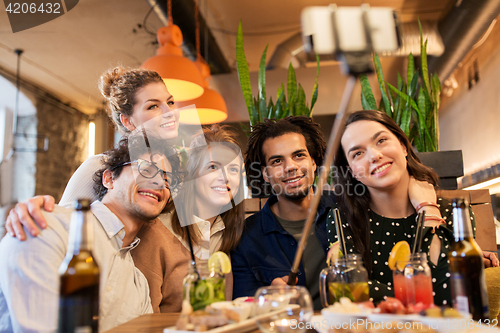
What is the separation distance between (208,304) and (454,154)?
6.96 feet

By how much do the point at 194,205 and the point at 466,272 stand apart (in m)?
1.27

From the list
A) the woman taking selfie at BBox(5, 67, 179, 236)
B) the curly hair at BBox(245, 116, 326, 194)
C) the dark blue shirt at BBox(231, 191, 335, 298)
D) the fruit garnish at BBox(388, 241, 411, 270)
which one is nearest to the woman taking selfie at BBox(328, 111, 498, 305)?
the dark blue shirt at BBox(231, 191, 335, 298)

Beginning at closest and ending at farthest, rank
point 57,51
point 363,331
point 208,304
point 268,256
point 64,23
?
1. point 363,331
2. point 208,304
3. point 268,256
4. point 64,23
5. point 57,51

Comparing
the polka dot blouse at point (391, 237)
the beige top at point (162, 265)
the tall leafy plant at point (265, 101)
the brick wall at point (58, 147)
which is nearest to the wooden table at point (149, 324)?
the beige top at point (162, 265)

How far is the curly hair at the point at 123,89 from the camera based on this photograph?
2039 mm

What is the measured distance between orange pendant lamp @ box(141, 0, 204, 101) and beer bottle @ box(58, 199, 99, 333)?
6.14 ft

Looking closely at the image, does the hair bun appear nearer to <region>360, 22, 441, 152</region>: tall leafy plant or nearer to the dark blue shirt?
the dark blue shirt

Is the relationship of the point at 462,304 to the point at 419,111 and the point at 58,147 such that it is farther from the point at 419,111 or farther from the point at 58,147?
the point at 58,147

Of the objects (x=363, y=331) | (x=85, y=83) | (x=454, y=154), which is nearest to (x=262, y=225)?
(x=363, y=331)

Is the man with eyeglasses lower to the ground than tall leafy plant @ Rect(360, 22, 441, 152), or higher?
lower

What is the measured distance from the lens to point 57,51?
4.41 m

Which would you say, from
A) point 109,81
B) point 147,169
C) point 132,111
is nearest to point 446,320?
point 147,169

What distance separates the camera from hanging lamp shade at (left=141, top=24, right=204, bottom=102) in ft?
8.25

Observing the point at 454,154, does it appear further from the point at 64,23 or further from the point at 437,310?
the point at 64,23
